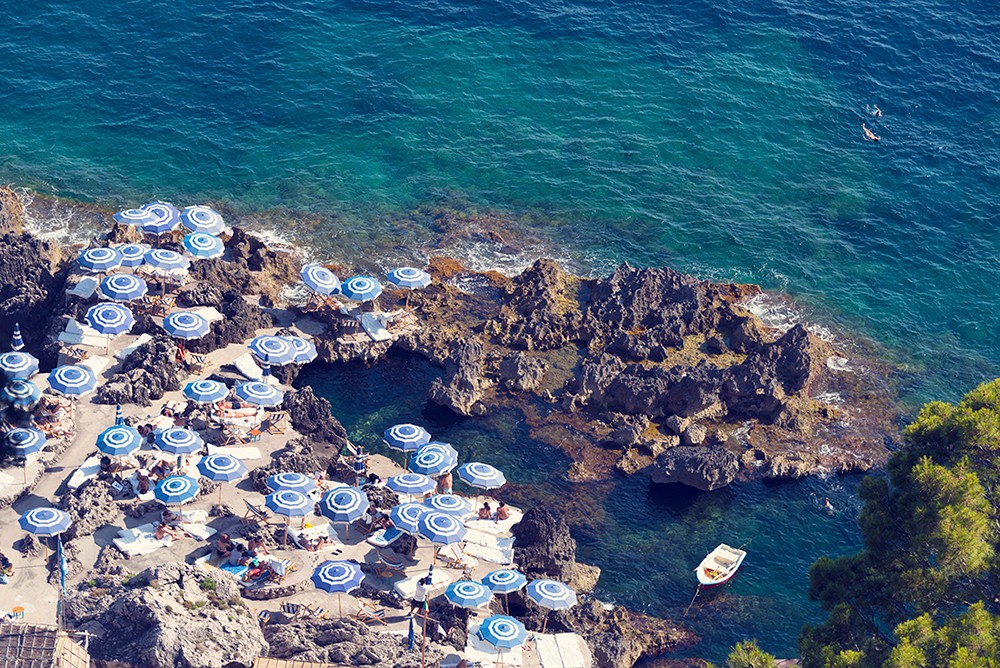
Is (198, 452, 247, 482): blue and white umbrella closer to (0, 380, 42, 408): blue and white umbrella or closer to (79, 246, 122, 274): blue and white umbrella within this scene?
(0, 380, 42, 408): blue and white umbrella

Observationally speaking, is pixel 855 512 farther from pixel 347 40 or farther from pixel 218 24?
pixel 218 24

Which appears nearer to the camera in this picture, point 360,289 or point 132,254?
point 132,254

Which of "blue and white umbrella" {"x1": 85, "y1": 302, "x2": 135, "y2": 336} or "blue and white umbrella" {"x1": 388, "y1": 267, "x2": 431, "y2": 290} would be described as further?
"blue and white umbrella" {"x1": 388, "y1": 267, "x2": 431, "y2": 290}

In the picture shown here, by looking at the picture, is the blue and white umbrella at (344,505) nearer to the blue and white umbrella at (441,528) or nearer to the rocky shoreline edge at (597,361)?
the blue and white umbrella at (441,528)

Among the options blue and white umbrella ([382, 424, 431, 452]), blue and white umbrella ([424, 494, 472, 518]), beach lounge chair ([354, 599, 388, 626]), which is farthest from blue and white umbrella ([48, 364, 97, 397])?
beach lounge chair ([354, 599, 388, 626])

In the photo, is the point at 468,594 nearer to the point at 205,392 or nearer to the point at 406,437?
the point at 406,437

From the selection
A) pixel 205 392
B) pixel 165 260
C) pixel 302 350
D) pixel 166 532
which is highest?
pixel 165 260

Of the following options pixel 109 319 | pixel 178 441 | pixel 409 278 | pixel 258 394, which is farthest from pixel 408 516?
pixel 109 319
